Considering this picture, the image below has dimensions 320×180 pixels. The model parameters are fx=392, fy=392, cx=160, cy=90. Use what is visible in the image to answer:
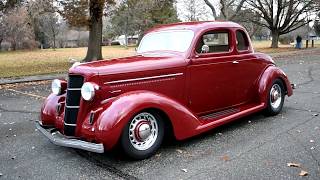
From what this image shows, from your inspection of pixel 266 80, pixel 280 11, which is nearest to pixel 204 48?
pixel 266 80

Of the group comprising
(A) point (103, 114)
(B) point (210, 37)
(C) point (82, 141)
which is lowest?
(C) point (82, 141)

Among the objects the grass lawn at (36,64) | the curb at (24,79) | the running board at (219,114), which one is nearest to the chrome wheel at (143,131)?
the running board at (219,114)

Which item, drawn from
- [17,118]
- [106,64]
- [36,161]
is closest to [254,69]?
[106,64]

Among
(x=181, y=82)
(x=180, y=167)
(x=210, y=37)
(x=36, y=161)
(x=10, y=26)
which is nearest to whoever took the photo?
(x=180, y=167)

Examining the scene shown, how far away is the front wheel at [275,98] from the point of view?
23.9 feet

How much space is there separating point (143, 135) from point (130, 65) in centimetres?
96

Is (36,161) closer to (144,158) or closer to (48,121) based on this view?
(48,121)

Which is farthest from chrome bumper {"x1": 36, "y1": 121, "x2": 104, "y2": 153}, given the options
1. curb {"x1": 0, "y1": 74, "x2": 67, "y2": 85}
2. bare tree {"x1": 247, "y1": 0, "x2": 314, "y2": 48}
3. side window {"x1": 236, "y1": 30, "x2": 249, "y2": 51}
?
bare tree {"x1": 247, "y1": 0, "x2": 314, "y2": 48}

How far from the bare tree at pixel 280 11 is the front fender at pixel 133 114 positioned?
3292cm

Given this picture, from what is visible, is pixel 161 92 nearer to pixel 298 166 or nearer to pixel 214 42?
pixel 214 42

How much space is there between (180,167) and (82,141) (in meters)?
1.25

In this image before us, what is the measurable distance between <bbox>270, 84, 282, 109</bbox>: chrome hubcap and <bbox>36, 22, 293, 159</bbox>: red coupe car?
8cm

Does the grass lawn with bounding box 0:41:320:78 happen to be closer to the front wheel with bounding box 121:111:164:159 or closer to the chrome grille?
the chrome grille

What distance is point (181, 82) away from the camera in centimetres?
572
